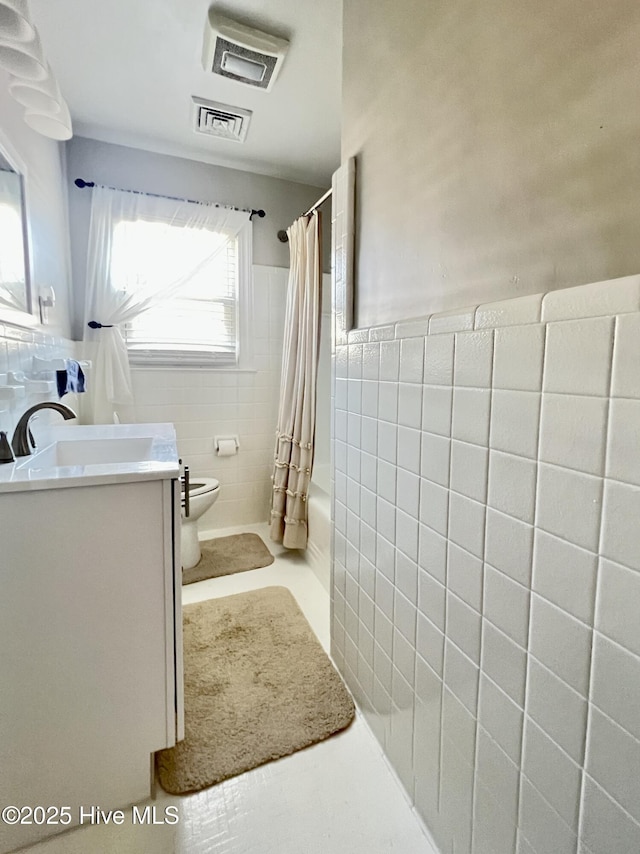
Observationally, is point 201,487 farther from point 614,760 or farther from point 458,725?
point 614,760

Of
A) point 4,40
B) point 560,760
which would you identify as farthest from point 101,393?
point 560,760

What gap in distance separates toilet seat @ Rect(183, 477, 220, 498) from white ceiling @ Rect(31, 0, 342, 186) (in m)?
1.98

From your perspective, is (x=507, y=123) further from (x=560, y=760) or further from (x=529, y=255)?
(x=560, y=760)

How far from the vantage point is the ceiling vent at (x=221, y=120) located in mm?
1981

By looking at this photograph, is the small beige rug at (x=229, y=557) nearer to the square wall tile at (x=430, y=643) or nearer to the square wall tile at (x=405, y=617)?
the square wall tile at (x=405, y=617)

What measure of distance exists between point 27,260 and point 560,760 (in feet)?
6.76

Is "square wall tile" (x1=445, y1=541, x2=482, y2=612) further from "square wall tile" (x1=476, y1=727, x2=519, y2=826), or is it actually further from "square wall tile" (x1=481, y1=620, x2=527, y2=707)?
"square wall tile" (x1=476, y1=727, x2=519, y2=826)

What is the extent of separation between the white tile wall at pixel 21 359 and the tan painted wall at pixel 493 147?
3.70ft

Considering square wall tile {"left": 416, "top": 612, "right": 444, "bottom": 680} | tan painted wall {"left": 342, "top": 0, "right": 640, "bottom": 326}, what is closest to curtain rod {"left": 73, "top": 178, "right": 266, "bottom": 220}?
tan painted wall {"left": 342, "top": 0, "right": 640, "bottom": 326}

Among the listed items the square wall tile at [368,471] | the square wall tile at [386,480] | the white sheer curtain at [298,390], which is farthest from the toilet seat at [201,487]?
the square wall tile at [386,480]

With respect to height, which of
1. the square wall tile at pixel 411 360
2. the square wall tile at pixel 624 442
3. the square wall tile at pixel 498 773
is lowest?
the square wall tile at pixel 498 773

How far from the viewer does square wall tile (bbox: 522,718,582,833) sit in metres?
0.62

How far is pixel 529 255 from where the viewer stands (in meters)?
0.74

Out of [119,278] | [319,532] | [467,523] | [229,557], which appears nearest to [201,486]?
[229,557]
